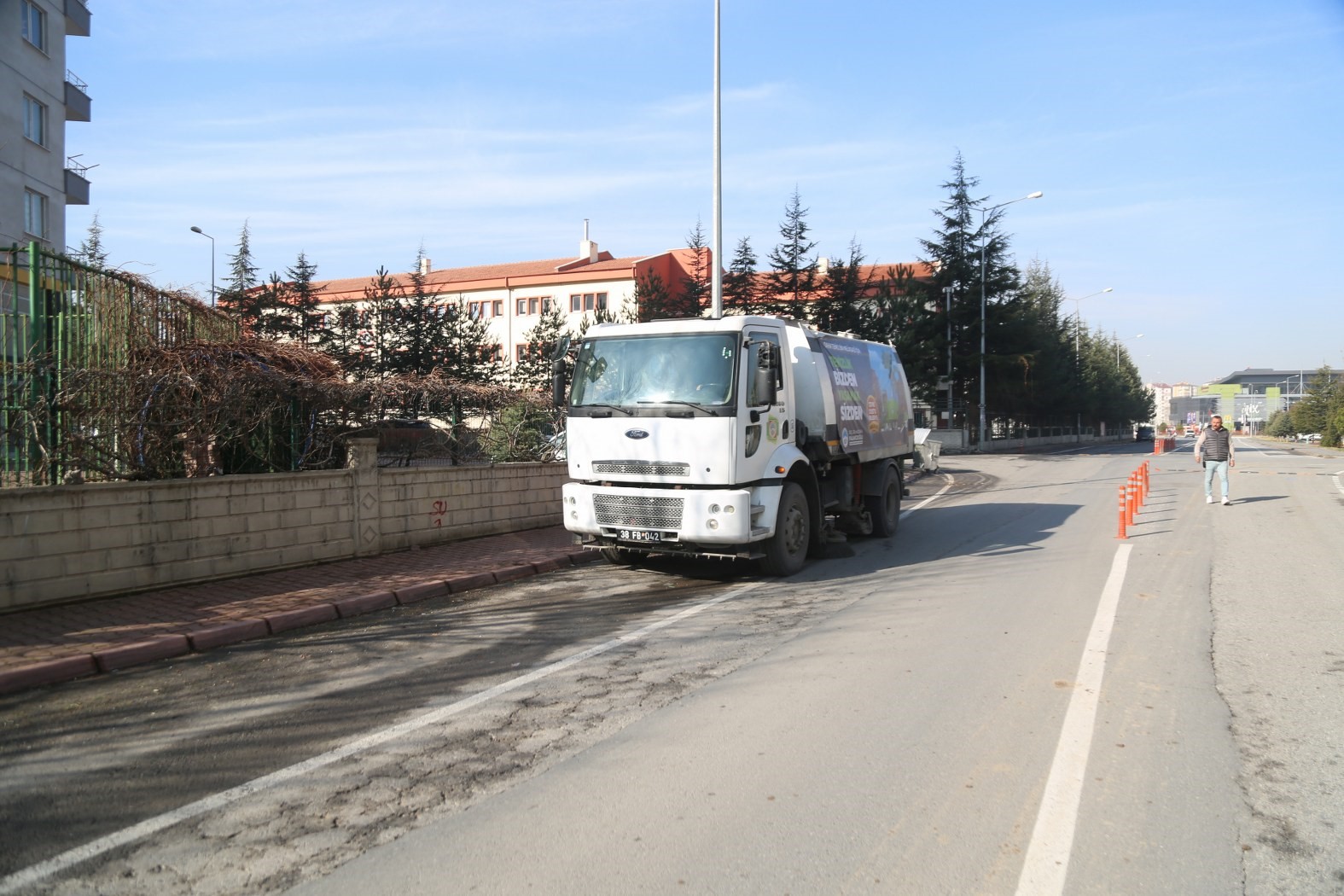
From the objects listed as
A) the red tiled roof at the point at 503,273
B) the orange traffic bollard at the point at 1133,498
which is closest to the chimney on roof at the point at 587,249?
the red tiled roof at the point at 503,273

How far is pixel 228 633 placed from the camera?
296 inches

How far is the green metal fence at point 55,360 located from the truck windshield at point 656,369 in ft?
15.8

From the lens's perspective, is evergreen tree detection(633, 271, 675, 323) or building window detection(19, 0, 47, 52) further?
evergreen tree detection(633, 271, 675, 323)

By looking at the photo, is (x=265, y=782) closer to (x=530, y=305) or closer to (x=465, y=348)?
(x=465, y=348)

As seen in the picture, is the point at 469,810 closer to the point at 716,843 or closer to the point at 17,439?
the point at 716,843

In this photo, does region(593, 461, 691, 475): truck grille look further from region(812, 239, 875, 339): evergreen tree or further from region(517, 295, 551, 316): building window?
region(517, 295, 551, 316): building window

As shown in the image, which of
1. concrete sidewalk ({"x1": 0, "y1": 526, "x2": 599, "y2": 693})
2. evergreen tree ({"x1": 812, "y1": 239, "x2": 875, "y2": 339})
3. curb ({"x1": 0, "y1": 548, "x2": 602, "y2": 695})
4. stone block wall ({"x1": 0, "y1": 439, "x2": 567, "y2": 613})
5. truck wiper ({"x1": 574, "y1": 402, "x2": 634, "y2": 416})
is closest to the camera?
curb ({"x1": 0, "y1": 548, "x2": 602, "y2": 695})

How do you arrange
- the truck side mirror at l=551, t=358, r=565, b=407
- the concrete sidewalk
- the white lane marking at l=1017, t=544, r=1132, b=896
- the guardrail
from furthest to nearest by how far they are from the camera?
1. the guardrail
2. the truck side mirror at l=551, t=358, r=565, b=407
3. the concrete sidewalk
4. the white lane marking at l=1017, t=544, r=1132, b=896

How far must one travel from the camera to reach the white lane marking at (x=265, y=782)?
362 centimetres

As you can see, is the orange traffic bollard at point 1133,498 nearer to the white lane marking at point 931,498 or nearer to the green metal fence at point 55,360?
the white lane marking at point 931,498

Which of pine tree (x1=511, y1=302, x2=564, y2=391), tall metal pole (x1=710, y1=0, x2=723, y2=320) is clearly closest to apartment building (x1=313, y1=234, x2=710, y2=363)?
pine tree (x1=511, y1=302, x2=564, y2=391)

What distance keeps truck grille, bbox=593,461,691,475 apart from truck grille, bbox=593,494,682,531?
27cm

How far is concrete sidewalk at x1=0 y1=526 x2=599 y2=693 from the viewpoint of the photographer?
671 cm

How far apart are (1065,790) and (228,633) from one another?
638cm
